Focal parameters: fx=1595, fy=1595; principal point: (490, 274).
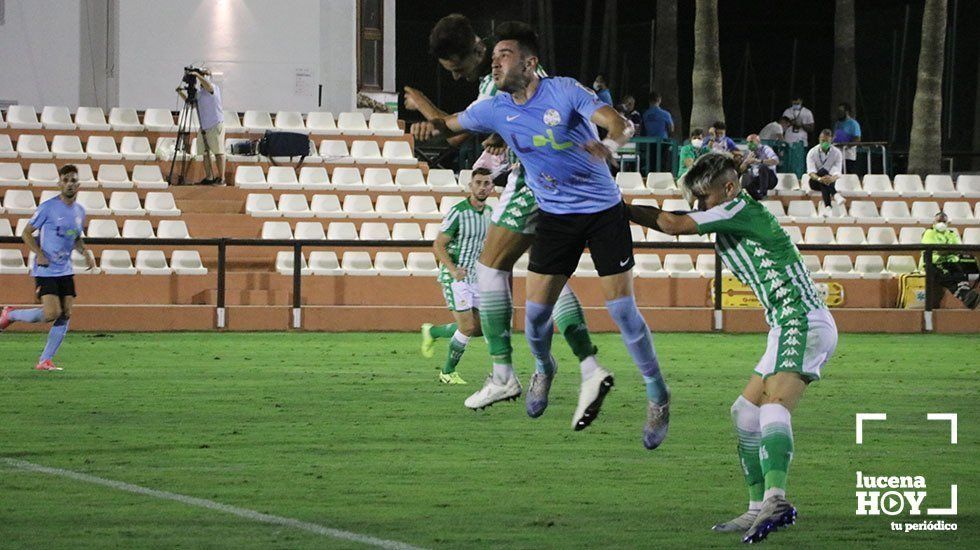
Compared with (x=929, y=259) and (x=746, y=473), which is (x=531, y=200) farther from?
(x=929, y=259)

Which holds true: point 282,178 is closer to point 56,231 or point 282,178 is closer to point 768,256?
point 56,231

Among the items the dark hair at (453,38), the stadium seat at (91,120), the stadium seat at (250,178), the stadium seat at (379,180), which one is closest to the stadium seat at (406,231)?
the stadium seat at (379,180)

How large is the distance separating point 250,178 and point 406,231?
11.4ft

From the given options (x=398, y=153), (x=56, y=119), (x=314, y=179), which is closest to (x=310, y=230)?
(x=314, y=179)

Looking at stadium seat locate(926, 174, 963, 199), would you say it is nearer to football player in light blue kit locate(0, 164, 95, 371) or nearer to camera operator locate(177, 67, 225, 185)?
camera operator locate(177, 67, 225, 185)

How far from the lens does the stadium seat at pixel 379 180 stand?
26406mm

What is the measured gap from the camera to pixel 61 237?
1614 cm

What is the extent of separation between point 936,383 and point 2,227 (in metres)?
13.6

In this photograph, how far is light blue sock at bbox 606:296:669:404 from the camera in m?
9.50

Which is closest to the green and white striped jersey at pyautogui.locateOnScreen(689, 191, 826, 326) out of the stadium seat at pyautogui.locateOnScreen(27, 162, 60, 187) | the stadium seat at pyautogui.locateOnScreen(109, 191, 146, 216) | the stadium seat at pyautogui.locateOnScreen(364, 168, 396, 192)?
the stadium seat at pyautogui.locateOnScreen(109, 191, 146, 216)

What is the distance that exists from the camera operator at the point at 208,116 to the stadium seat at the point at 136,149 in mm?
1167

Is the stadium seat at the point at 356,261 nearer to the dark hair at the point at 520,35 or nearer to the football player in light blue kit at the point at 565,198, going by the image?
the football player in light blue kit at the point at 565,198

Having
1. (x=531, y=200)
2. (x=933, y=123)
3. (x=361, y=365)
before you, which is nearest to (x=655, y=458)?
(x=531, y=200)

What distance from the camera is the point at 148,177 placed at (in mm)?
25922
